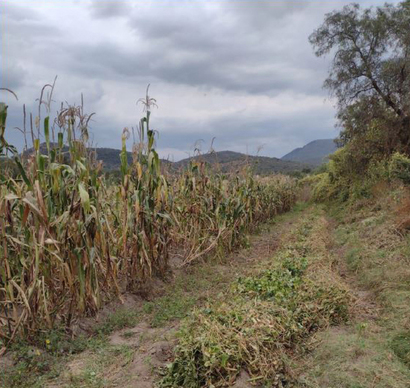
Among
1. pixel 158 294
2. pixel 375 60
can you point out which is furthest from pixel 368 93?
pixel 158 294

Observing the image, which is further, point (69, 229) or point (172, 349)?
point (69, 229)

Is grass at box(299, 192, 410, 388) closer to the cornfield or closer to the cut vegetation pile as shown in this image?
the cut vegetation pile

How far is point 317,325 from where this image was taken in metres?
3.97

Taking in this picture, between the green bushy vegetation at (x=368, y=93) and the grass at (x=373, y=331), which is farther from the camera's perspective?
the green bushy vegetation at (x=368, y=93)

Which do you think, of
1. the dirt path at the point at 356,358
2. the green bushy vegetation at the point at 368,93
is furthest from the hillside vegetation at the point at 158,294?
the green bushy vegetation at the point at 368,93

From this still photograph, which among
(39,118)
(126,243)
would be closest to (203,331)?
(126,243)

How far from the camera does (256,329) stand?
10.9ft

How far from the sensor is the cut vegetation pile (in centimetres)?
294

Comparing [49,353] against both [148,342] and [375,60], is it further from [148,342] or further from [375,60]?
[375,60]

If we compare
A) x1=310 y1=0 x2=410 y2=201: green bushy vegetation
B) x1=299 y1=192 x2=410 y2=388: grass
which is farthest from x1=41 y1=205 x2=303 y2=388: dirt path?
x1=310 y1=0 x2=410 y2=201: green bushy vegetation

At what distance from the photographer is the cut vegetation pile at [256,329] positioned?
294 cm

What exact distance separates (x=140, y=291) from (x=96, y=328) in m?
1.16

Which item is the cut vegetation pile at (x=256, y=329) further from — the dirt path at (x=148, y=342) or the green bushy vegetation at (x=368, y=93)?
the green bushy vegetation at (x=368, y=93)

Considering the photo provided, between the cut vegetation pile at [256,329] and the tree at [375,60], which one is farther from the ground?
the tree at [375,60]
